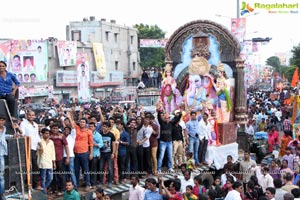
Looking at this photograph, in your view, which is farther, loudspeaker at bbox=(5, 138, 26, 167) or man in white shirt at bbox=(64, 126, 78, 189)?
man in white shirt at bbox=(64, 126, 78, 189)

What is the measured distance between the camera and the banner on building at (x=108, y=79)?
40.4m

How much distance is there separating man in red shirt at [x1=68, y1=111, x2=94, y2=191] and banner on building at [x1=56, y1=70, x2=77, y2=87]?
26622 mm

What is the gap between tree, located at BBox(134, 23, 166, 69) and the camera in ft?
183

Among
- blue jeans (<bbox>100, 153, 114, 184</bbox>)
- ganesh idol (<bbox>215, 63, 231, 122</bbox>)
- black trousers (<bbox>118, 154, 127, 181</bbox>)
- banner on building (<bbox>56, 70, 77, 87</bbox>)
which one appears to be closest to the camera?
blue jeans (<bbox>100, 153, 114, 184</bbox>)

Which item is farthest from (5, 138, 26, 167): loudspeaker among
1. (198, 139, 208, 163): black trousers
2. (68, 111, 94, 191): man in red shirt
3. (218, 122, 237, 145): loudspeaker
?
(218, 122, 237, 145): loudspeaker

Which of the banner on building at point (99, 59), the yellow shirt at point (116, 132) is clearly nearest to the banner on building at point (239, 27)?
the yellow shirt at point (116, 132)

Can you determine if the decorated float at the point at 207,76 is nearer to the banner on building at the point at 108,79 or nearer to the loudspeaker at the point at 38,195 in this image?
the loudspeaker at the point at 38,195

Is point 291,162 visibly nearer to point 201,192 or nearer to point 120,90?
point 201,192

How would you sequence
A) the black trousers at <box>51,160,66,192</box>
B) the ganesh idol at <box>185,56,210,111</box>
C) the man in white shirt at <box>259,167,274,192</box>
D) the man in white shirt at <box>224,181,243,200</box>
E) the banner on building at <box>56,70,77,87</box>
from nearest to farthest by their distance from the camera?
1. the man in white shirt at <box>224,181,243,200</box>
2. the black trousers at <box>51,160,66,192</box>
3. the man in white shirt at <box>259,167,274,192</box>
4. the ganesh idol at <box>185,56,210,111</box>
5. the banner on building at <box>56,70,77,87</box>

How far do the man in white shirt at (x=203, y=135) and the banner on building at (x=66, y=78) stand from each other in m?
23.9

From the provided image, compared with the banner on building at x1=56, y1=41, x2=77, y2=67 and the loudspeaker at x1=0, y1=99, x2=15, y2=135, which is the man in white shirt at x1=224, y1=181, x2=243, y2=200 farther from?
the banner on building at x1=56, y1=41, x2=77, y2=67

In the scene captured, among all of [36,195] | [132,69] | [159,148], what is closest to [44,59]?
[132,69]

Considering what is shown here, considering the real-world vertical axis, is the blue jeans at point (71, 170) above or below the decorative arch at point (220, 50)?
below

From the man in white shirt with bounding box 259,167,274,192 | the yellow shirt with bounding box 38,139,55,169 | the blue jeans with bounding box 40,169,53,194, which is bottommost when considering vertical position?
the man in white shirt with bounding box 259,167,274,192
